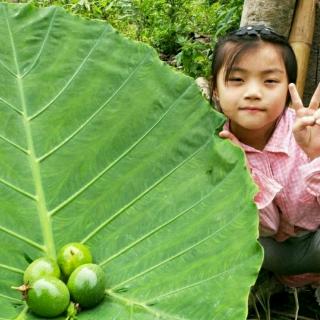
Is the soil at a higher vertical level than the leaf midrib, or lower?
lower

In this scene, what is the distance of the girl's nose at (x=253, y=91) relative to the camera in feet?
5.59

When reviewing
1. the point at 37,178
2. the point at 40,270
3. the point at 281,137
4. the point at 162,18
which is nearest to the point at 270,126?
the point at 281,137

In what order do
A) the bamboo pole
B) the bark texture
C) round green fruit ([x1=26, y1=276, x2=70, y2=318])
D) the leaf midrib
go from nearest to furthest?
round green fruit ([x1=26, y1=276, x2=70, y2=318]) < the leaf midrib < the bamboo pole < the bark texture

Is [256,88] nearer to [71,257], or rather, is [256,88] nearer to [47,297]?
[71,257]

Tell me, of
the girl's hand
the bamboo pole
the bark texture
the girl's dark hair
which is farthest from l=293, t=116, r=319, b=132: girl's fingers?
the bark texture

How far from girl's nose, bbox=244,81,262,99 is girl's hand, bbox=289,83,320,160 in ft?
0.34

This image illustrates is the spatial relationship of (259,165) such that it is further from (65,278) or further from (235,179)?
(65,278)

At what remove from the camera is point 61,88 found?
1.76 m

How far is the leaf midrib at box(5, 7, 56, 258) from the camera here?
1.55 metres

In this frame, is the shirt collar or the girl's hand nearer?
the girl's hand

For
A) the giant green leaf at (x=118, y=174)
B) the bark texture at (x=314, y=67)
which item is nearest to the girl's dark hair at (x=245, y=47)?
the giant green leaf at (x=118, y=174)

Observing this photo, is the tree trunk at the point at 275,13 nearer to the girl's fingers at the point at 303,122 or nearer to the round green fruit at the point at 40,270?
the girl's fingers at the point at 303,122

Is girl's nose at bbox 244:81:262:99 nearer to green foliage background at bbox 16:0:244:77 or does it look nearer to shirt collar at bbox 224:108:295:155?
shirt collar at bbox 224:108:295:155

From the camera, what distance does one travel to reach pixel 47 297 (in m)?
1.32
